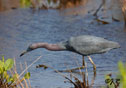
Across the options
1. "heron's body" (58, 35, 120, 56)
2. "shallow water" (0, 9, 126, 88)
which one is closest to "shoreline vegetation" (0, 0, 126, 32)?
"shallow water" (0, 9, 126, 88)

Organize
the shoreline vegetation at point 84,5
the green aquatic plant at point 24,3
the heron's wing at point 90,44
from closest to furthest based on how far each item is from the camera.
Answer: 1. the heron's wing at point 90,44
2. the shoreline vegetation at point 84,5
3. the green aquatic plant at point 24,3

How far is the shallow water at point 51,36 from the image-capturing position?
485 centimetres

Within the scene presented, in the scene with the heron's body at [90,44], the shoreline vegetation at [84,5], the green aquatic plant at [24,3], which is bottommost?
the green aquatic plant at [24,3]

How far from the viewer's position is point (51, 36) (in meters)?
7.62

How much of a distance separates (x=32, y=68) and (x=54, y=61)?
563 mm

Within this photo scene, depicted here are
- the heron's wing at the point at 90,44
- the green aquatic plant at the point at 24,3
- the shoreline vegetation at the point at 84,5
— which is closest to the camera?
the heron's wing at the point at 90,44

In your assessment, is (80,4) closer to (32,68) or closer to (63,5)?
(63,5)

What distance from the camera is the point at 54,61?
563 cm

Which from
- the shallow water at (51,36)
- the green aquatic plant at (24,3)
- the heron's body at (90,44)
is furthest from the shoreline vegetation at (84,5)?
the heron's body at (90,44)

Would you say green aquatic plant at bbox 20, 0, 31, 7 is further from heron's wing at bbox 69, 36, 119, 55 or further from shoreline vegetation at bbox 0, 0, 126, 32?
heron's wing at bbox 69, 36, 119, 55

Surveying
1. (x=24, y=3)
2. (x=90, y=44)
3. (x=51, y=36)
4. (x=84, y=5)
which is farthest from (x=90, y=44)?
(x=24, y=3)

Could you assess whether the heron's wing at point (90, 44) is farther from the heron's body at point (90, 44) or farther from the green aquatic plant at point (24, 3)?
the green aquatic plant at point (24, 3)

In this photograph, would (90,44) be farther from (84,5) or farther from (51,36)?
(84,5)

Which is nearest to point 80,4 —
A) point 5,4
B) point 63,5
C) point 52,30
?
point 63,5
